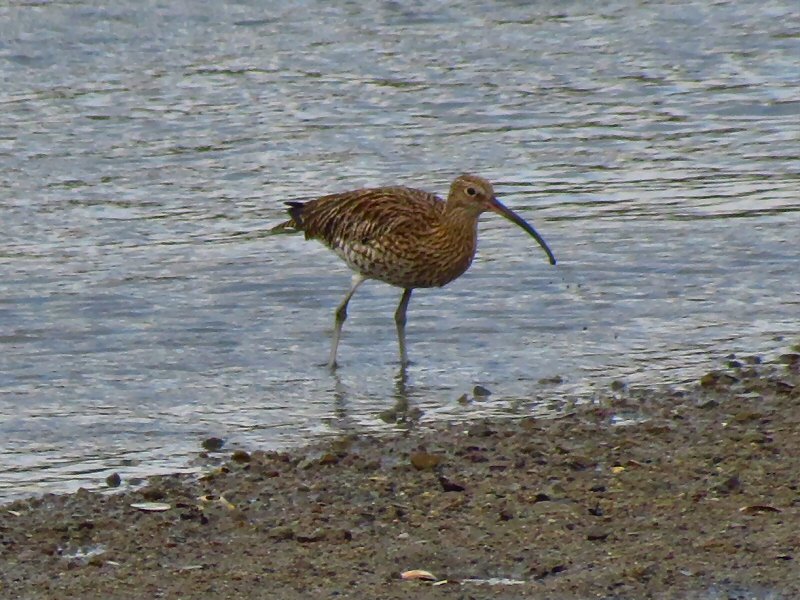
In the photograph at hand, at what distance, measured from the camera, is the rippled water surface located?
9523mm

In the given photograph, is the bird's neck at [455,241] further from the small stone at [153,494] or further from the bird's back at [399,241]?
the small stone at [153,494]

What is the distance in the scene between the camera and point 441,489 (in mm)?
7402

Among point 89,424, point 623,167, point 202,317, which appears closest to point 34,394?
point 89,424

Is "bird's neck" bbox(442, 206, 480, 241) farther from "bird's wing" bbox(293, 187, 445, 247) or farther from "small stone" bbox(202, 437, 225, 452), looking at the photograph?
"small stone" bbox(202, 437, 225, 452)

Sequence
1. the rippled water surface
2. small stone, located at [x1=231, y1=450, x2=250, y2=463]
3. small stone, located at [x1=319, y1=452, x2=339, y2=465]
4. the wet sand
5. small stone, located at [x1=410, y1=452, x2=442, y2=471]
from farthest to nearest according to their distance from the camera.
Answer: the rippled water surface
small stone, located at [x1=231, y1=450, x2=250, y2=463]
small stone, located at [x1=319, y1=452, x2=339, y2=465]
small stone, located at [x1=410, y1=452, x2=442, y2=471]
the wet sand

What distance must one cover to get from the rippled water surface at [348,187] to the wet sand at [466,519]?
0.75m

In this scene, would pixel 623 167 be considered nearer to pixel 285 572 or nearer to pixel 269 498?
pixel 269 498

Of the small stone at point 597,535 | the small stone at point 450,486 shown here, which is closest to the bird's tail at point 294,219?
the small stone at point 450,486

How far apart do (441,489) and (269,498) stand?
667mm

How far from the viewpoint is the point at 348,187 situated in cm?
1371

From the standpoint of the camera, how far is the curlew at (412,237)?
405 inches

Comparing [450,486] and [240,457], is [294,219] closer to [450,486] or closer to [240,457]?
[240,457]

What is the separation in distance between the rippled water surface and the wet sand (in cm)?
75

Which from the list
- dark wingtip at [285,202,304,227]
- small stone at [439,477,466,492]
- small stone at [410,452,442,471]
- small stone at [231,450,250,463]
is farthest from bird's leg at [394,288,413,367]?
small stone at [439,477,466,492]
